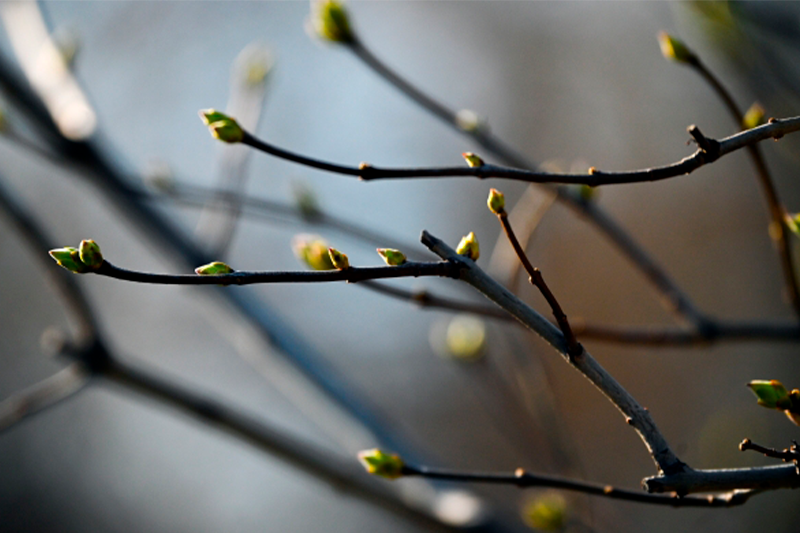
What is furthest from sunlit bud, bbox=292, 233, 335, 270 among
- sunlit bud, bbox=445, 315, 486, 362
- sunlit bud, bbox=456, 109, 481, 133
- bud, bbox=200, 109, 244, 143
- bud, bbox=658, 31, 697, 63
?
sunlit bud, bbox=445, 315, 486, 362

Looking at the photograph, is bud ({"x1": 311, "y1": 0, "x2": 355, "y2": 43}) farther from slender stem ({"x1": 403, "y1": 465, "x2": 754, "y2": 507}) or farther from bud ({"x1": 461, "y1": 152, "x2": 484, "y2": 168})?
slender stem ({"x1": 403, "y1": 465, "x2": 754, "y2": 507})

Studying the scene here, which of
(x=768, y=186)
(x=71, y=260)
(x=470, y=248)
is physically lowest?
(x=71, y=260)

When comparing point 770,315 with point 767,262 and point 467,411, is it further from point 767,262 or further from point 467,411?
point 467,411

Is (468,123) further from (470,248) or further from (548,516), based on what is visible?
(548,516)

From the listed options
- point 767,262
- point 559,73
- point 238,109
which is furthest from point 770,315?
point 238,109

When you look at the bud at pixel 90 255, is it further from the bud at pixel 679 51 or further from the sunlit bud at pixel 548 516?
the sunlit bud at pixel 548 516

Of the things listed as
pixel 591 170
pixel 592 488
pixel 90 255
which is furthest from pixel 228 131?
pixel 592 488
